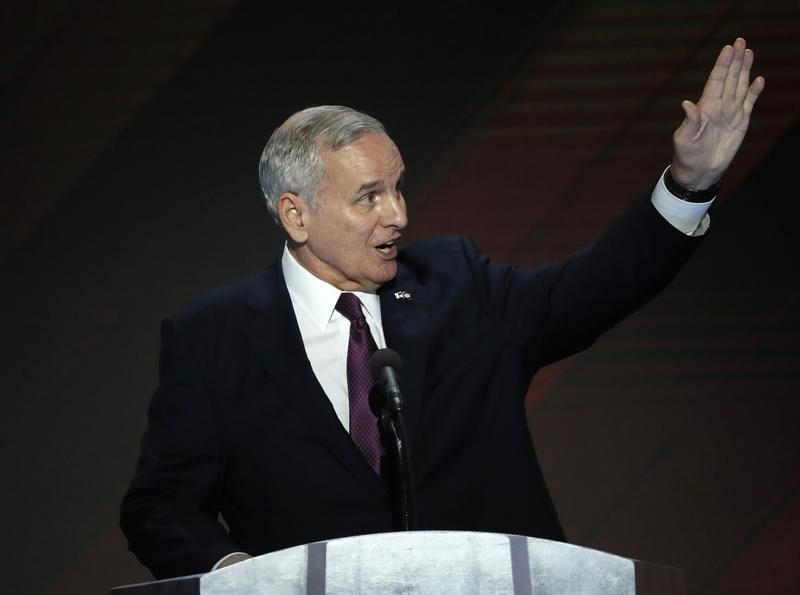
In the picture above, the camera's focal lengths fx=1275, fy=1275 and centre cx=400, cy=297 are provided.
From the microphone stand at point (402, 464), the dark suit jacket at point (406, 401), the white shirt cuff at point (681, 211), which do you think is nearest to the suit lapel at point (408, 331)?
the dark suit jacket at point (406, 401)

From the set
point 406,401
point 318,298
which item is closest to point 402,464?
point 406,401

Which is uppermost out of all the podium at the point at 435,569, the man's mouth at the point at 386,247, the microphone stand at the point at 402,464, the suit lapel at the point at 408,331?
the man's mouth at the point at 386,247


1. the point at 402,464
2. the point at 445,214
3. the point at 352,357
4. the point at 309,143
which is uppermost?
the point at 445,214

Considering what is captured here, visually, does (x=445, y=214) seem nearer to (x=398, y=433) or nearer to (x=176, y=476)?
(x=176, y=476)

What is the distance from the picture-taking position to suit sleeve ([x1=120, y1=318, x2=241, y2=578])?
187cm

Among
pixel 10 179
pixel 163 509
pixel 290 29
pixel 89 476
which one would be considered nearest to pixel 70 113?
pixel 10 179

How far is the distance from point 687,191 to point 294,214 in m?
0.69

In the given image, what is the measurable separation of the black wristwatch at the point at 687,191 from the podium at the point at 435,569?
2.44ft

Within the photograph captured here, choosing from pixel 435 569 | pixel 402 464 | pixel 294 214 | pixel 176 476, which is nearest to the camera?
pixel 435 569

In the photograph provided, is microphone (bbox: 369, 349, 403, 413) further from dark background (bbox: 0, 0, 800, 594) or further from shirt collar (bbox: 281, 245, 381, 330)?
dark background (bbox: 0, 0, 800, 594)

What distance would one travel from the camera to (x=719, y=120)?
183cm

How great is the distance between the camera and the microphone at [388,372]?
175cm

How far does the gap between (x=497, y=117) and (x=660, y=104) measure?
439 millimetres

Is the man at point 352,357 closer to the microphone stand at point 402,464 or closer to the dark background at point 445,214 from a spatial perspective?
the microphone stand at point 402,464
